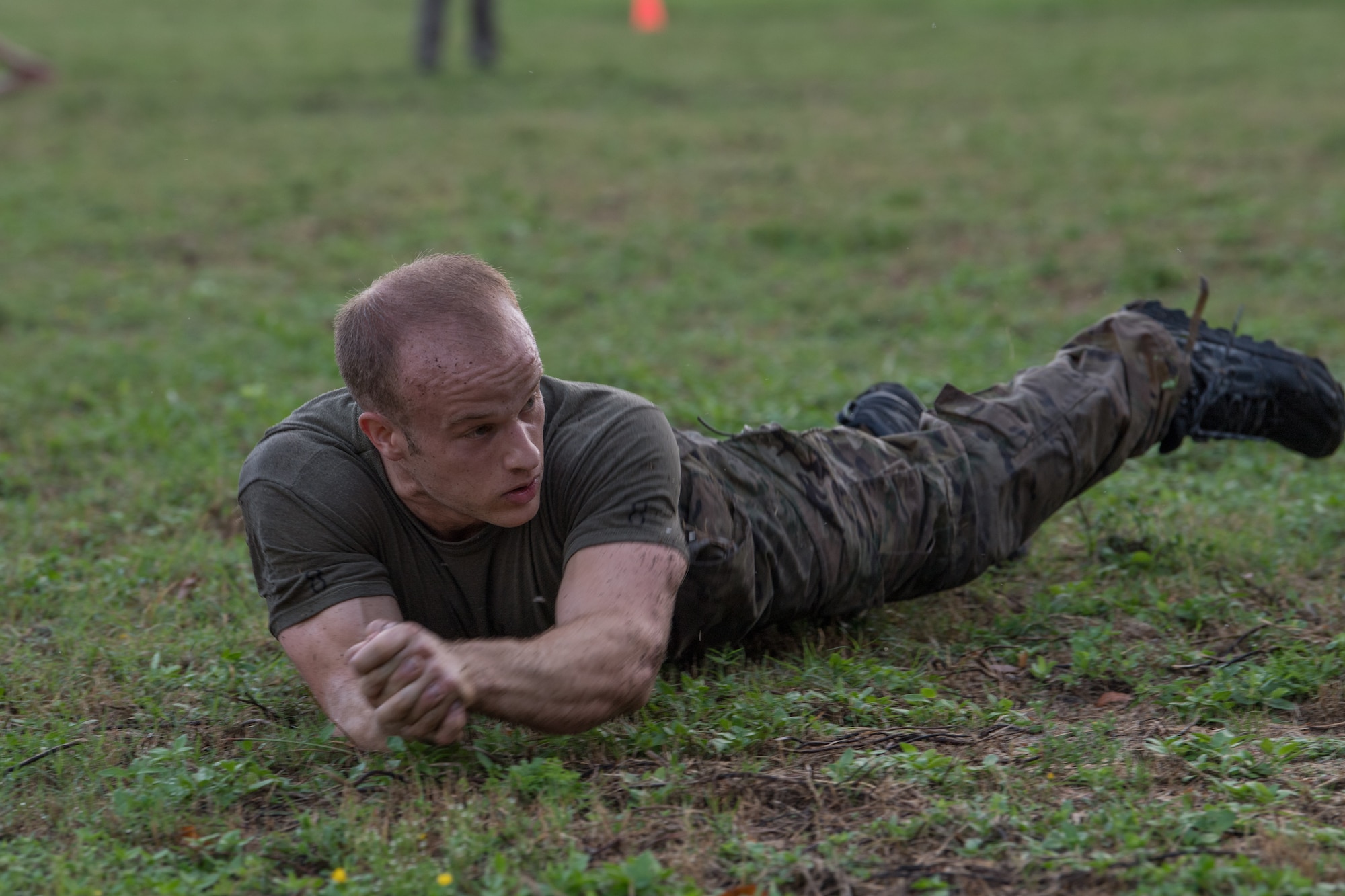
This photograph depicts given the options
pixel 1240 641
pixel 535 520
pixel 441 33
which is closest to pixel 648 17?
pixel 441 33

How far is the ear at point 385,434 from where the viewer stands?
123 inches

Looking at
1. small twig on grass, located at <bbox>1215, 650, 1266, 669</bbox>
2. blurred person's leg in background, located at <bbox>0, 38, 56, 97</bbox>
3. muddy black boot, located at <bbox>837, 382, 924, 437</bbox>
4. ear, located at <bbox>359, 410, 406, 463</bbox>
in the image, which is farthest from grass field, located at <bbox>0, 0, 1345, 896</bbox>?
ear, located at <bbox>359, 410, 406, 463</bbox>

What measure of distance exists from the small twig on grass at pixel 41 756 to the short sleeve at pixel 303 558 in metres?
0.57

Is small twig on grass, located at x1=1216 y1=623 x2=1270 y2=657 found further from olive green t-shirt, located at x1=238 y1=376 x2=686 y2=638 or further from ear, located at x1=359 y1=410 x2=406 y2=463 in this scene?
ear, located at x1=359 y1=410 x2=406 y2=463

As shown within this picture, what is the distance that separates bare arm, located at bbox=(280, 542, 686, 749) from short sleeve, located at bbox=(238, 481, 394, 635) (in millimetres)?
31

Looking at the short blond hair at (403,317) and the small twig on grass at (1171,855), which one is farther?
the short blond hair at (403,317)

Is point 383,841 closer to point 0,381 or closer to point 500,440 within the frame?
point 500,440

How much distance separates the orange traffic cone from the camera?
20031mm

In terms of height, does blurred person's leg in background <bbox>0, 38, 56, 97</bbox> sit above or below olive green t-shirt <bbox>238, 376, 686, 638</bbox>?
above

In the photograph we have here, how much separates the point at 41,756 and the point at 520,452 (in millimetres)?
1273

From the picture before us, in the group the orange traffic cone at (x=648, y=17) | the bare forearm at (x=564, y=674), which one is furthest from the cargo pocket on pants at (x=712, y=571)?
the orange traffic cone at (x=648, y=17)

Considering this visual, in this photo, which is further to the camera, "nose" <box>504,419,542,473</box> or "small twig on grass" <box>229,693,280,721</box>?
"small twig on grass" <box>229,693,280,721</box>

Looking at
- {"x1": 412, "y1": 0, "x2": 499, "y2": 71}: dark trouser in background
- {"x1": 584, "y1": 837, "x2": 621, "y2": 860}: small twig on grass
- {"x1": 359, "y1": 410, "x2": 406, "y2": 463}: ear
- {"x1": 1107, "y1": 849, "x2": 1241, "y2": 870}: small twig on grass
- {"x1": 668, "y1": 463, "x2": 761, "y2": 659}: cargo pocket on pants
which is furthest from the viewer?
{"x1": 412, "y1": 0, "x2": 499, "y2": 71}: dark trouser in background

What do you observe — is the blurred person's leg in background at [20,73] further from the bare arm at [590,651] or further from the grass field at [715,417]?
the bare arm at [590,651]
